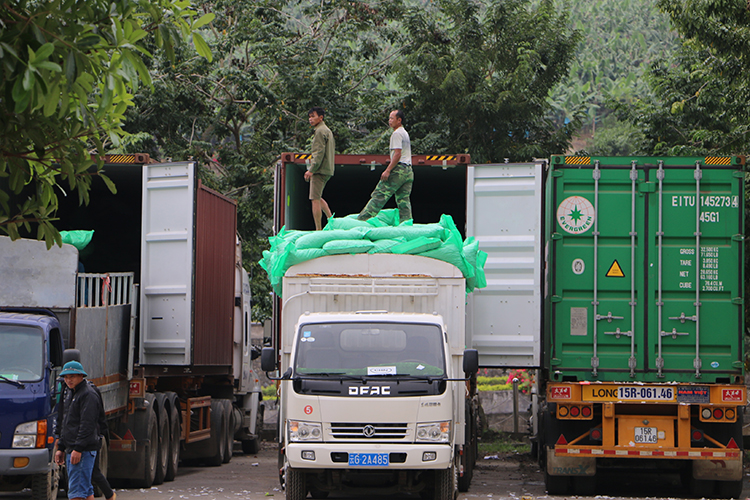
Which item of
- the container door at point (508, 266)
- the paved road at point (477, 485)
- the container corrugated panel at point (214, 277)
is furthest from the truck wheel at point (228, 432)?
the container door at point (508, 266)

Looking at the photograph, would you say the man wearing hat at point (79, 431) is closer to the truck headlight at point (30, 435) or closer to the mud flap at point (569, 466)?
the truck headlight at point (30, 435)

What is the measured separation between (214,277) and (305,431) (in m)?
5.74

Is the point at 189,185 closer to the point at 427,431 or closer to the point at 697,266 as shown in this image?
the point at 427,431

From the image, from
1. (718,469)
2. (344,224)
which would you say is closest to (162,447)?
(344,224)

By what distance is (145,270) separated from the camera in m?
12.1

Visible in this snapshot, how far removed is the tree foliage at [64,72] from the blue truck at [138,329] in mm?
4198

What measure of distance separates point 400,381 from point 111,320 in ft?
13.6

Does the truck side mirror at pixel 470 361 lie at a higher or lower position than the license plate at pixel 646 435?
higher

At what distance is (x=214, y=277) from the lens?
13.9m

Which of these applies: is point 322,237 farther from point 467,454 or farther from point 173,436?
point 173,436

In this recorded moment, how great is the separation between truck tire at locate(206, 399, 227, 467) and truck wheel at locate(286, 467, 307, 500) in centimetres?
699

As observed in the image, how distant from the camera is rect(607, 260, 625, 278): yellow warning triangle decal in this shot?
10.7 meters

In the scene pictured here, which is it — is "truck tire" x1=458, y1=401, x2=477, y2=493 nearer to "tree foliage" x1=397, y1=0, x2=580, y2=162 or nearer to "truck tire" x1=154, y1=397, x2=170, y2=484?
"truck tire" x1=154, y1=397, x2=170, y2=484

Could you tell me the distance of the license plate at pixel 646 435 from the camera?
34.1ft
